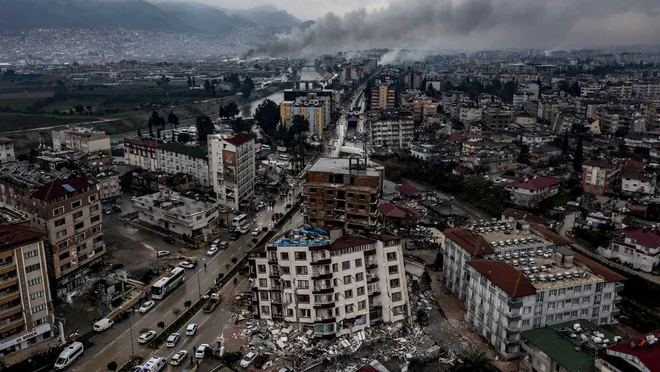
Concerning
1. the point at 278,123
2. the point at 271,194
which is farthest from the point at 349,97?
the point at 271,194

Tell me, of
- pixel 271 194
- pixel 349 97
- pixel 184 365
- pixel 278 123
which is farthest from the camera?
pixel 349 97

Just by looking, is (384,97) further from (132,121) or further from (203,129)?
(132,121)

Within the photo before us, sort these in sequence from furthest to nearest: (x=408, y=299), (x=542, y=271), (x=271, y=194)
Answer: (x=271, y=194) < (x=408, y=299) < (x=542, y=271)

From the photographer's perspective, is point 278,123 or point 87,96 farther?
point 87,96

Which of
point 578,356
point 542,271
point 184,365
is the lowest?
point 184,365


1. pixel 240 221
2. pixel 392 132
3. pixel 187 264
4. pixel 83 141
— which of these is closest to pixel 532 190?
pixel 240 221

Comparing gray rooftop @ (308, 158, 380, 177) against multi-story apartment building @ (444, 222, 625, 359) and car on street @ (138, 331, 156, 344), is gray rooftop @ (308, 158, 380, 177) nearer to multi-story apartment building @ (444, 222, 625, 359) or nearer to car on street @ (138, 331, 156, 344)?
multi-story apartment building @ (444, 222, 625, 359)

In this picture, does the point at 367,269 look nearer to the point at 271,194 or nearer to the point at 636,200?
the point at 271,194
